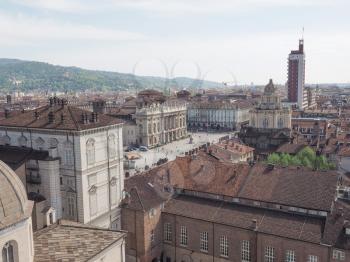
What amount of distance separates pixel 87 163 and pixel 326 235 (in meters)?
28.2

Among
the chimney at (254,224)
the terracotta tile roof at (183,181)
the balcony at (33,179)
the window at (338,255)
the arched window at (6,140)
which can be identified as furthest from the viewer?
the terracotta tile roof at (183,181)

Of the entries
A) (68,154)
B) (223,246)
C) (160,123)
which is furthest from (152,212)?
(160,123)

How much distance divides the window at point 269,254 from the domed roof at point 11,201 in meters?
27.5

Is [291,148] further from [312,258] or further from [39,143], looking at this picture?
[39,143]

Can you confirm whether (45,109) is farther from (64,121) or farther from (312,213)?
(312,213)

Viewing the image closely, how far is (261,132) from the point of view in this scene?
120m

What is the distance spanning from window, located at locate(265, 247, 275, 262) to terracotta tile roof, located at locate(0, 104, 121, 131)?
2464 cm

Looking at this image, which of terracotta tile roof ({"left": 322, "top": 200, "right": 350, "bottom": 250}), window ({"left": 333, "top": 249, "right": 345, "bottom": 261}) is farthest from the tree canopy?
window ({"left": 333, "top": 249, "right": 345, "bottom": 261})

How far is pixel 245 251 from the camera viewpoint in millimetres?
47375

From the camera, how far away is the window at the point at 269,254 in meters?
45.5

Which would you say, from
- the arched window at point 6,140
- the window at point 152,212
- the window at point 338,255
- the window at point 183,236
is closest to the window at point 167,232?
the window at point 183,236

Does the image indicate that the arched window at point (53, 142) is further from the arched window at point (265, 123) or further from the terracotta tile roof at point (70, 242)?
the arched window at point (265, 123)

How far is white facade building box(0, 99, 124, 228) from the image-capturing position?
157 ft

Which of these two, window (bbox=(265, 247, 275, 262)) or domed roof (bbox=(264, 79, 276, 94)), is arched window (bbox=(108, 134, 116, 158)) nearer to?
window (bbox=(265, 247, 275, 262))
